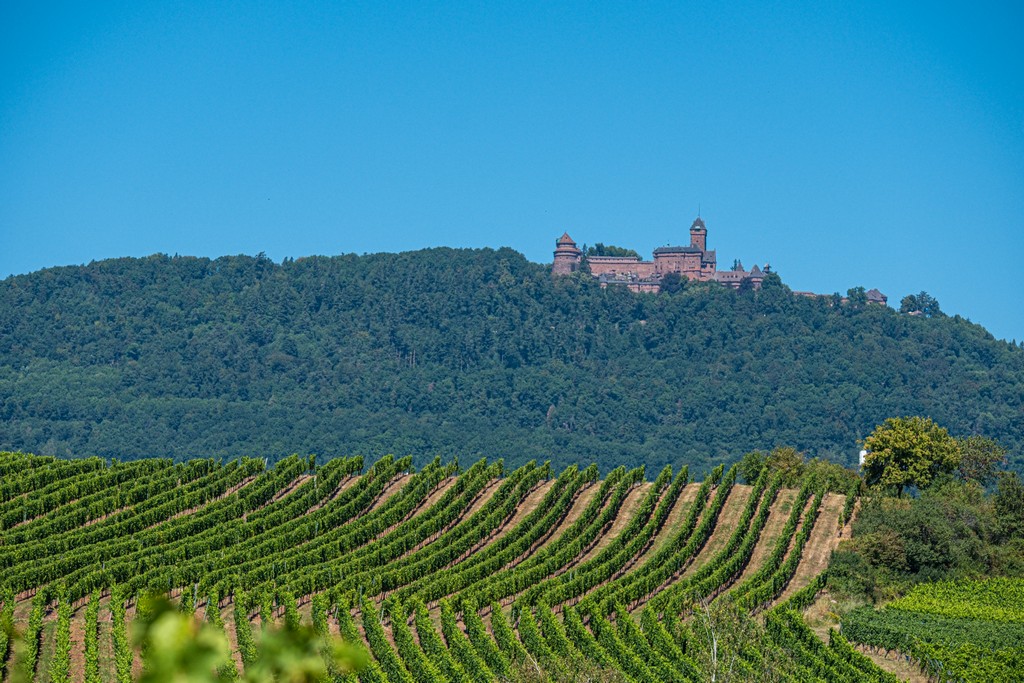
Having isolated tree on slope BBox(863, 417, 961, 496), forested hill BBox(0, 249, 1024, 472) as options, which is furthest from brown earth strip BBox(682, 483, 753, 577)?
forested hill BBox(0, 249, 1024, 472)

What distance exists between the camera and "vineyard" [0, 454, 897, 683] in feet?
118

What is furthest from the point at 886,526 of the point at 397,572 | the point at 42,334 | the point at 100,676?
the point at 42,334

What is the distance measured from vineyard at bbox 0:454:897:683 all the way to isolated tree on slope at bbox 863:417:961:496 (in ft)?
11.6

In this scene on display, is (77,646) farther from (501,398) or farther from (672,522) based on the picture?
(501,398)

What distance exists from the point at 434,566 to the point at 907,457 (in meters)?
22.6

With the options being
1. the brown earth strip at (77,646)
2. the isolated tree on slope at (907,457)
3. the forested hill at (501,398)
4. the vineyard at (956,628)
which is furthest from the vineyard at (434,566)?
→ the forested hill at (501,398)

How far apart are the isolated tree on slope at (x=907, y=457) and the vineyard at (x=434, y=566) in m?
3.54

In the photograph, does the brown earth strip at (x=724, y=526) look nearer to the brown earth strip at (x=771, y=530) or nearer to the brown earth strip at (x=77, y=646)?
the brown earth strip at (x=771, y=530)

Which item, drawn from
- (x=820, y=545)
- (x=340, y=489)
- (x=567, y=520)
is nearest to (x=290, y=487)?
(x=340, y=489)

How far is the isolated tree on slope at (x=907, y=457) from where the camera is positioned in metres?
59.9

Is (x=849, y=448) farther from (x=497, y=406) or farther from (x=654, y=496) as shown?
(x=654, y=496)

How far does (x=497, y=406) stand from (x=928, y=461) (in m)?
124

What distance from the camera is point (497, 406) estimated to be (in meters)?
183

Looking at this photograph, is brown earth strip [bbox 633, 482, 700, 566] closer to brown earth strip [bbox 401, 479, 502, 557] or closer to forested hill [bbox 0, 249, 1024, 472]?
brown earth strip [bbox 401, 479, 502, 557]
